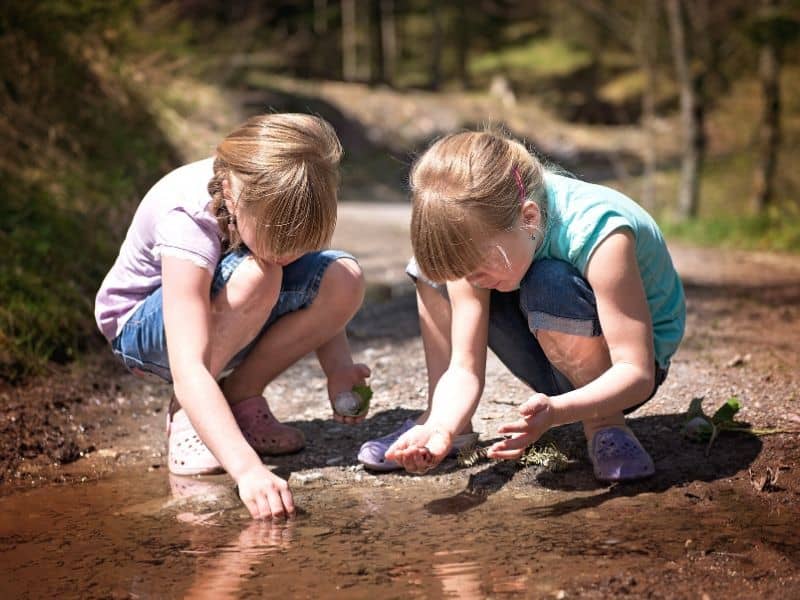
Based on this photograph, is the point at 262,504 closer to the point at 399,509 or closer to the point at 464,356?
the point at 399,509

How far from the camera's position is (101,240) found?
198 inches

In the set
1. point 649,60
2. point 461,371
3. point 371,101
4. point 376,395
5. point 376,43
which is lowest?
point 376,395

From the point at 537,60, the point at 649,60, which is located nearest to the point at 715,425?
the point at 649,60

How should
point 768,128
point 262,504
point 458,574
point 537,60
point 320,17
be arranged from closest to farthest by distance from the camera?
point 458,574 → point 262,504 → point 768,128 → point 320,17 → point 537,60

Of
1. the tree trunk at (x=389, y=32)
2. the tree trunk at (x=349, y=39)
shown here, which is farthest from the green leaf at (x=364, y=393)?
the tree trunk at (x=389, y=32)

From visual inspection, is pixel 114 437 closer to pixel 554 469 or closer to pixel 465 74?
pixel 554 469

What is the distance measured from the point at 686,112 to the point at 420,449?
378 inches

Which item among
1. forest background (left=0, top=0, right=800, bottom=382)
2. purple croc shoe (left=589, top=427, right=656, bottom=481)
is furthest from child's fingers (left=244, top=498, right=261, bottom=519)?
forest background (left=0, top=0, right=800, bottom=382)

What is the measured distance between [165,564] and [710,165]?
1393 centimetres

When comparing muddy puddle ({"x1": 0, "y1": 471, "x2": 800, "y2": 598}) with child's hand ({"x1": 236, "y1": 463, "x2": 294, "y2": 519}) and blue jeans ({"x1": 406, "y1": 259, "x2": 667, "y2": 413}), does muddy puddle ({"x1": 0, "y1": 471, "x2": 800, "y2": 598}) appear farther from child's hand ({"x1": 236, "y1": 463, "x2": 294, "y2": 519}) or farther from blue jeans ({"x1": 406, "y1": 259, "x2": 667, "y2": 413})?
blue jeans ({"x1": 406, "y1": 259, "x2": 667, "y2": 413})

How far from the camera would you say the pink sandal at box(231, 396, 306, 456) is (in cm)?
318

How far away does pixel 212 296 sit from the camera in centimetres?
296

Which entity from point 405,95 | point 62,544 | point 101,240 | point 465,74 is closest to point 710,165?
point 405,95

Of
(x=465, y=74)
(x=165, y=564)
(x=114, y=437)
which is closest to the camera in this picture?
(x=165, y=564)
